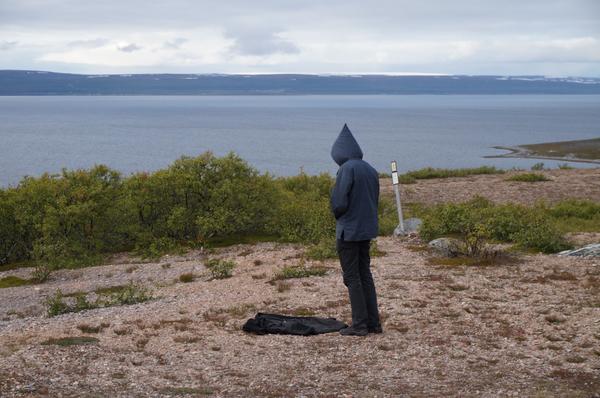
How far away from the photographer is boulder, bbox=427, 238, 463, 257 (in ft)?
46.5

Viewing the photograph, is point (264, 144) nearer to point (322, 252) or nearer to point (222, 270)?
point (322, 252)

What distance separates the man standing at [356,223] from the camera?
8977mm

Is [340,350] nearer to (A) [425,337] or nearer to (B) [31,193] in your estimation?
(A) [425,337]

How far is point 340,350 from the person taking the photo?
853 centimetres

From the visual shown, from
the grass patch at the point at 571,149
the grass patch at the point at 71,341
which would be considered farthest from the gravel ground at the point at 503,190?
the grass patch at the point at 571,149

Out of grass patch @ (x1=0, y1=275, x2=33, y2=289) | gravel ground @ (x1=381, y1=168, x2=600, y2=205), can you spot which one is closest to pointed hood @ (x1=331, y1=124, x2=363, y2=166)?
grass patch @ (x1=0, y1=275, x2=33, y2=289)

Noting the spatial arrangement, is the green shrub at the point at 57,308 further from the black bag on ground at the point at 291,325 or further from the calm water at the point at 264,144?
the calm water at the point at 264,144

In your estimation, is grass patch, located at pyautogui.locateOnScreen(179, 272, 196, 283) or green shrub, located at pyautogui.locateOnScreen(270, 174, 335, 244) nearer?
grass patch, located at pyautogui.locateOnScreen(179, 272, 196, 283)

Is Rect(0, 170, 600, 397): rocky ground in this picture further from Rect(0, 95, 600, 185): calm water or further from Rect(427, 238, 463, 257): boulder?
Rect(0, 95, 600, 185): calm water

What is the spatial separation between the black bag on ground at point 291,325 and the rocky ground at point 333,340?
0.18 m

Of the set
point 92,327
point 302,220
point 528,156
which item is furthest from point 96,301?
point 528,156

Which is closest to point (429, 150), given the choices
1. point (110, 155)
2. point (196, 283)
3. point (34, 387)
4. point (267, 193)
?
point (110, 155)

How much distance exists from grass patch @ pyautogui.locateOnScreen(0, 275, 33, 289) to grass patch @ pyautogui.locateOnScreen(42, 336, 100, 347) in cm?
704

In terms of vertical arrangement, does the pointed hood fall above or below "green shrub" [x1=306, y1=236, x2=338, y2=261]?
above
